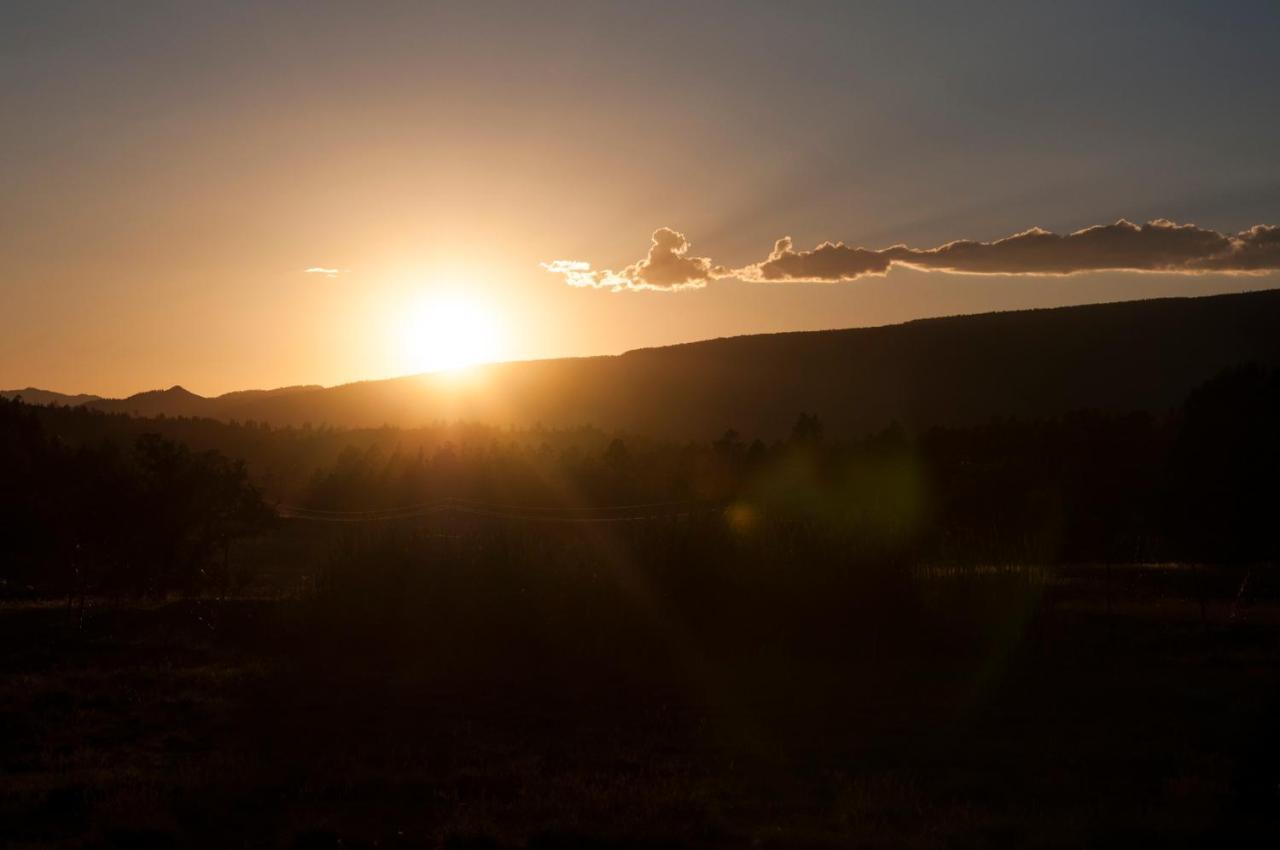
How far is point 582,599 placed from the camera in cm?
1536

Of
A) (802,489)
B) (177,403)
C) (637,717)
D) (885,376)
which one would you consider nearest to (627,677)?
(637,717)

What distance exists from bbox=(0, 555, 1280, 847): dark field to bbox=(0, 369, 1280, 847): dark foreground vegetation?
48 millimetres

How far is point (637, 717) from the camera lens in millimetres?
11328

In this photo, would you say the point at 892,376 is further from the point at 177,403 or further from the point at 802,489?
the point at 177,403

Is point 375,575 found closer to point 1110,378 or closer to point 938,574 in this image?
point 938,574

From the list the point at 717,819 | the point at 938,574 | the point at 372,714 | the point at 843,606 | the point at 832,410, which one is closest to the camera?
the point at 717,819

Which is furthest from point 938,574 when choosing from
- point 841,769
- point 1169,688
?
point 841,769

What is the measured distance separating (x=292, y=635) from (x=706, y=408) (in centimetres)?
7899

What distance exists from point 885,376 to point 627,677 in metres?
82.1

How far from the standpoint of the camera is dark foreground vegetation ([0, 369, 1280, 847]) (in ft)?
26.0

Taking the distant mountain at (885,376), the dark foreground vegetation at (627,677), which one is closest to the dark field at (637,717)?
the dark foreground vegetation at (627,677)

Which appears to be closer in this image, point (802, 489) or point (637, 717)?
point (637, 717)

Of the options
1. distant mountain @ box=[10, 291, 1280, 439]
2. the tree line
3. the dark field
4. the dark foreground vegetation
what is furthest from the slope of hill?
the dark field

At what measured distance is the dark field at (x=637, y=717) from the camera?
25.4 ft
